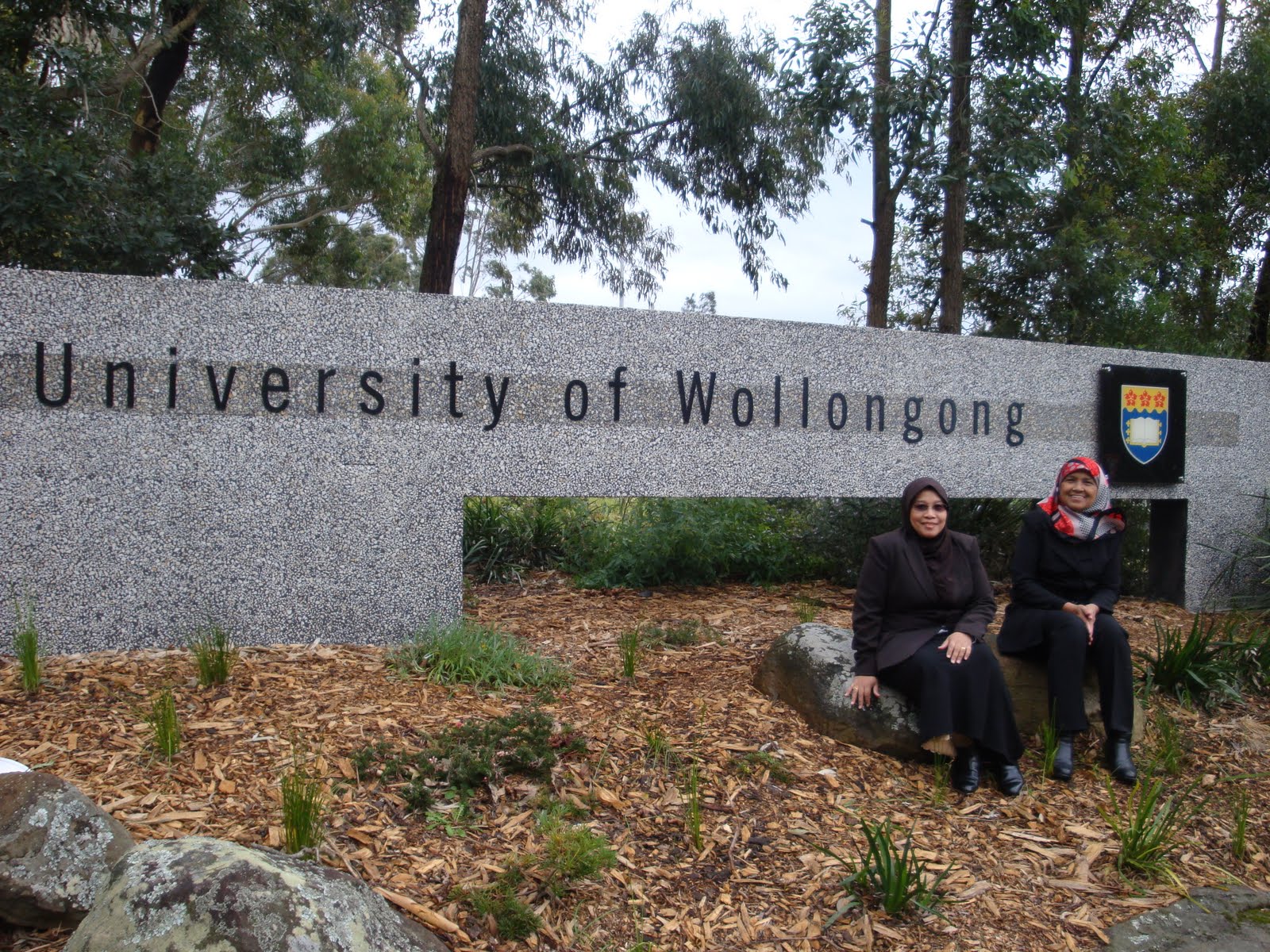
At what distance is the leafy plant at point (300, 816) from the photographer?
300cm

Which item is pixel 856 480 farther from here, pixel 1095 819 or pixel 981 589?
pixel 1095 819

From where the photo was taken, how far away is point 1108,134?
10.2 meters

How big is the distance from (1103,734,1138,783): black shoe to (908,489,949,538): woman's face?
1162 millimetres

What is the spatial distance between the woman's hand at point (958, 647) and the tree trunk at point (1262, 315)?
34.3 ft

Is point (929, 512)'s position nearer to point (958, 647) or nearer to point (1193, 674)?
point (958, 647)

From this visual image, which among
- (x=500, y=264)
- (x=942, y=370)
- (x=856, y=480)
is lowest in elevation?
(x=856, y=480)

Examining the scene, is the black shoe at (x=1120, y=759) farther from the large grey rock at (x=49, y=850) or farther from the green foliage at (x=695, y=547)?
the large grey rock at (x=49, y=850)

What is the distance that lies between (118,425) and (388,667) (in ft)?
5.76

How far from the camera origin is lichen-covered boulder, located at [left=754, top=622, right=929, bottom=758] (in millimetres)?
4352

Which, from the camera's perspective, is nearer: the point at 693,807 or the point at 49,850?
the point at 49,850

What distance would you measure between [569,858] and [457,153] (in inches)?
344

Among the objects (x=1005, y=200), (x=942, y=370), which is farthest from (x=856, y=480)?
(x=1005, y=200)

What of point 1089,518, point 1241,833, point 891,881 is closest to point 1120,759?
point 1241,833

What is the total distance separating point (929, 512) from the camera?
14.3 feet
